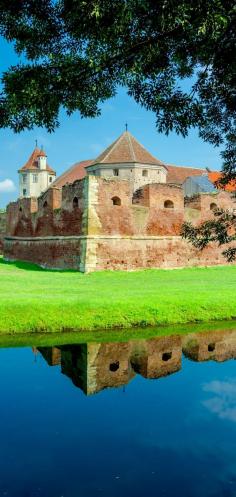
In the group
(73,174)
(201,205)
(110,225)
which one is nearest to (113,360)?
(110,225)

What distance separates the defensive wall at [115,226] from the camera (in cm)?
1862

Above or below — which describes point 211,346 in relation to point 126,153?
below

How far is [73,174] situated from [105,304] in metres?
40.5

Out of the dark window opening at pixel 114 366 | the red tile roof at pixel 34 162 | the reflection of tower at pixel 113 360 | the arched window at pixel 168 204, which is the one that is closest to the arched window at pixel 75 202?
the arched window at pixel 168 204

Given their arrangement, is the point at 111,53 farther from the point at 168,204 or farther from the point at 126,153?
the point at 126,153

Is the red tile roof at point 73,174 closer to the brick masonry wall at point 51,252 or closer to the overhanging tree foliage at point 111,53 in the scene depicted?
the brick masonry wall at point 51,252

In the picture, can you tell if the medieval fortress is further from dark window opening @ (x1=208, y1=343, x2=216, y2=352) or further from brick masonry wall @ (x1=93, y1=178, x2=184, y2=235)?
dark window opening @ (x1=208, y1=343, x2=216, y2=352)

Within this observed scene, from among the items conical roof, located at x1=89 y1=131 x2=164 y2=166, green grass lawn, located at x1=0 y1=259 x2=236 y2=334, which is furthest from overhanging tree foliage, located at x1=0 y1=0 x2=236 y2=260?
conical roof, located at x1=89 y1=131 x2=164 y2=166

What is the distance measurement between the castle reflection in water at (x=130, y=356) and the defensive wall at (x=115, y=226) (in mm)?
8719

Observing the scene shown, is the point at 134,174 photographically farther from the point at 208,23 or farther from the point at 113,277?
the point at 208,23

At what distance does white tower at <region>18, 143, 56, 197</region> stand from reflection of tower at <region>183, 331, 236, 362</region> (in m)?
54.7

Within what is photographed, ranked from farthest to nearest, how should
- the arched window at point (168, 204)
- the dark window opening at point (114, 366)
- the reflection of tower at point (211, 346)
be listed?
1. the arched window at point (168, 204)
2. the reflection of tower at point (211, 346)
3. the dark window opening at point (114, 366)

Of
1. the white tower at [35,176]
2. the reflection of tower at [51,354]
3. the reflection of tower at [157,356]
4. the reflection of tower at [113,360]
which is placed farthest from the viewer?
the white tower at [35,176]

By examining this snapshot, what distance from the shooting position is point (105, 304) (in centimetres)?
1112
